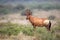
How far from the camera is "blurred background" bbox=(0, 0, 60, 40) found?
322cm

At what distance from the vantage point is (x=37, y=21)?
3293 millimetres

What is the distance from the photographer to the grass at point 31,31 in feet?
10.6

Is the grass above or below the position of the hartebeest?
below

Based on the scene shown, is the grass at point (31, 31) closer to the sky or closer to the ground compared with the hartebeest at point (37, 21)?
closer to the ground

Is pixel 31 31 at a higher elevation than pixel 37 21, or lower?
lower

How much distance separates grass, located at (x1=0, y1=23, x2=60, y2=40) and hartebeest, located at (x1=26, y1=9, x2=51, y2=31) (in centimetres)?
7

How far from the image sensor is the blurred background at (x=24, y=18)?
3.22m

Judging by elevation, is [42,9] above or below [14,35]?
above

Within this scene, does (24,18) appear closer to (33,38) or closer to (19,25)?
(19,25)

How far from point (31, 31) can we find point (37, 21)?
215 millimetres

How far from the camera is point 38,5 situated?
3.34 meters

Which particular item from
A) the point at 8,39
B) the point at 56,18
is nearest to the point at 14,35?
the point at 8,39

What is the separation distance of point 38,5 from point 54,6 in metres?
0.29

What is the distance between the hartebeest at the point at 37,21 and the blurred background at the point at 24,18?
5 centimetres
